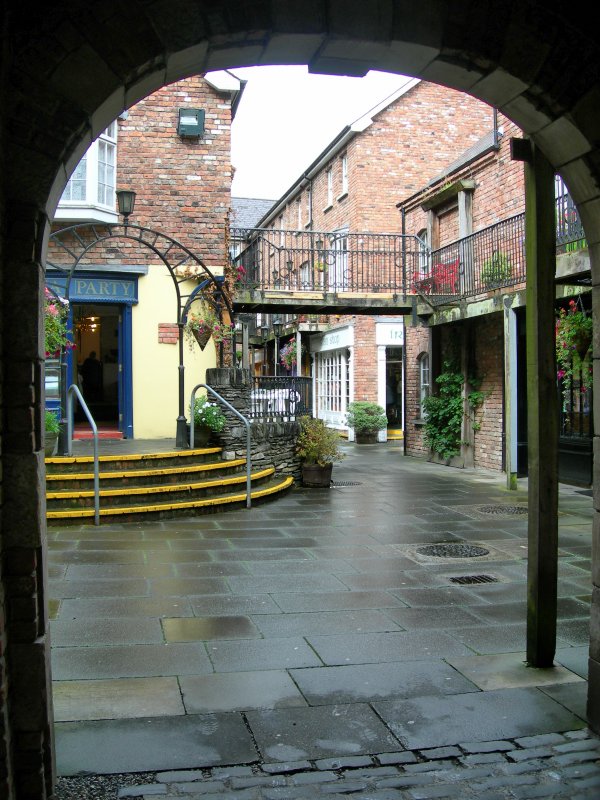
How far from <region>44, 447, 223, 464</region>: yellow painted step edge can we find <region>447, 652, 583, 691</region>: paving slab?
626 centimetres

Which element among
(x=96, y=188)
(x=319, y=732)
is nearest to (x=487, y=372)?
(x=96, y=188)

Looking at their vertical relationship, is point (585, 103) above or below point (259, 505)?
above

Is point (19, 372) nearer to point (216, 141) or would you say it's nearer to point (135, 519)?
point (135, 519)

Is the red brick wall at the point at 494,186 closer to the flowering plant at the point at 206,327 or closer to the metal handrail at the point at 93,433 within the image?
the flowering plant at the point at 206,327

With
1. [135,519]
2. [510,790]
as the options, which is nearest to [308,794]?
[510,790]

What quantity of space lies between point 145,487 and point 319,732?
20.5ft

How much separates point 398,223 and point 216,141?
8.66m

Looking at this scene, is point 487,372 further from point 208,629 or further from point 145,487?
point 208,629

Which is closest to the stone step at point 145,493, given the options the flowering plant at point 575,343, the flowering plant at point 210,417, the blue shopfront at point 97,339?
the flowering plant at point 210,417

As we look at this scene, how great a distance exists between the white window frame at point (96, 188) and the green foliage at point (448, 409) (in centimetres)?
771

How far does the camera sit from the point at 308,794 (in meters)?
2.85

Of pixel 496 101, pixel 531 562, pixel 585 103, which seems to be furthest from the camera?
pixel 531 562

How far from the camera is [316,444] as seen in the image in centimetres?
1202

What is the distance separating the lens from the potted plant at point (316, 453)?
12.1 metres
